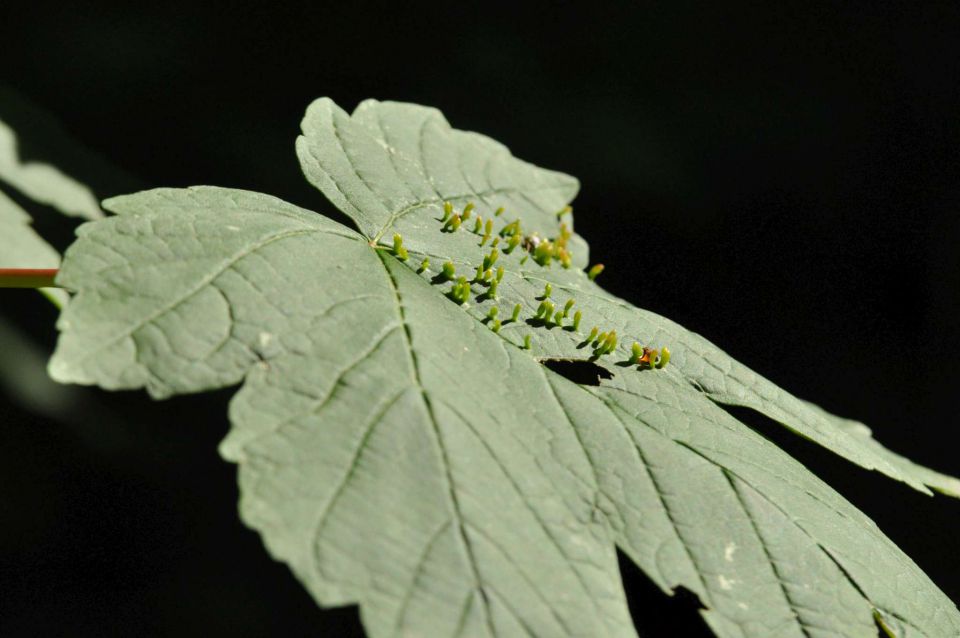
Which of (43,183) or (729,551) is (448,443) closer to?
(729,551)

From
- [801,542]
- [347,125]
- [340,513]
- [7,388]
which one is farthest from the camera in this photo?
[7,388]

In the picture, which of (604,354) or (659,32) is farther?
(659,32)

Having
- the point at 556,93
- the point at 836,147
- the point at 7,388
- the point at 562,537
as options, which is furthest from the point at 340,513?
the point at 836,147

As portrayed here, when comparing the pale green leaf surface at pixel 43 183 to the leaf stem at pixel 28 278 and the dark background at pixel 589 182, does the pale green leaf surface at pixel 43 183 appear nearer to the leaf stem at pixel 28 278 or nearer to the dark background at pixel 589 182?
the leaf stem at pixel 28 278

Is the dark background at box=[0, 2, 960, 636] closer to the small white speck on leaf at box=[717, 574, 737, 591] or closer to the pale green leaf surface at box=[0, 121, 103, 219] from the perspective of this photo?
the pale green leaf surface at box=[0, 121, 103, 219]

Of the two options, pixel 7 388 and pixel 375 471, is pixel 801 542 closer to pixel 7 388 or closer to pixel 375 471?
pixel 375 471

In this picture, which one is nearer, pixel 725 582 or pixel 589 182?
pixel 725 582

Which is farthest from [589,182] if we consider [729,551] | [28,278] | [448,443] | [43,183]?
[448,443]
